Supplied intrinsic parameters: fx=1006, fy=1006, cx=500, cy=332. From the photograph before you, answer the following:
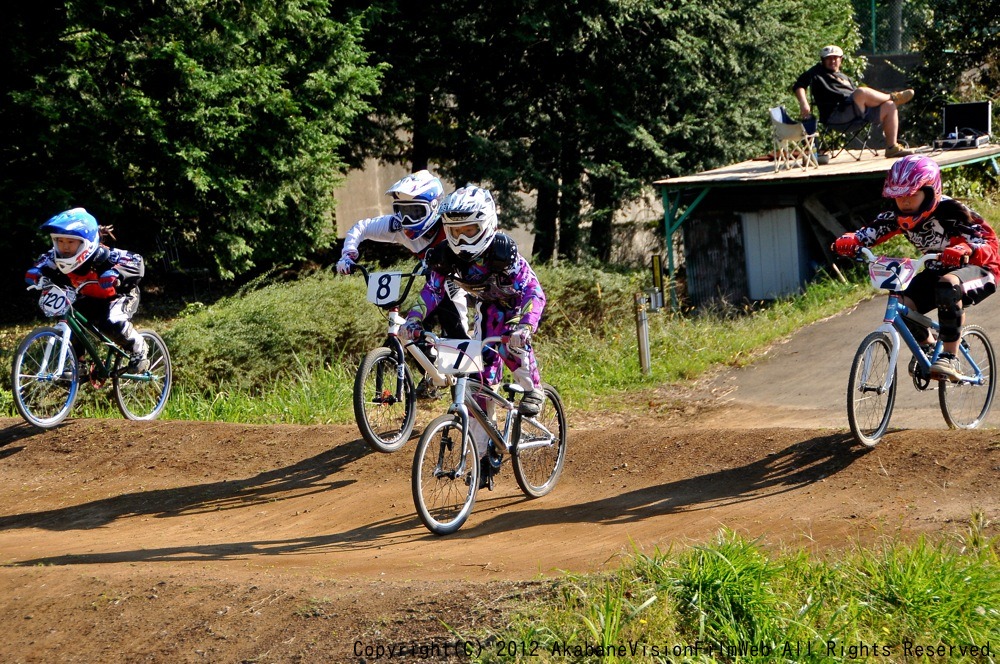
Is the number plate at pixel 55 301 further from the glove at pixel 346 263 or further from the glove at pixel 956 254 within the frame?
the glove at pixel 956 254

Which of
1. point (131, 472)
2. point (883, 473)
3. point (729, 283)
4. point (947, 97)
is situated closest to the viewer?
point (883, 473)

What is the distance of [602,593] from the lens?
14.9 ft

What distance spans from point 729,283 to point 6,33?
1182 centimetres

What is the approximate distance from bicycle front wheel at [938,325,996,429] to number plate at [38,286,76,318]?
742cm

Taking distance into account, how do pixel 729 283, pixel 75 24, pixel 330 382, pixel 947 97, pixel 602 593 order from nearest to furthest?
pixel 602 593 → pixel 330 382 → pixel 75 24 → pixel 729 283 → pixel 947 97

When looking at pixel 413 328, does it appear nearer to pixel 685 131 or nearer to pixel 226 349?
pixel 226 349

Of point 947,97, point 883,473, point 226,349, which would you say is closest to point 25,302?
point 226,349

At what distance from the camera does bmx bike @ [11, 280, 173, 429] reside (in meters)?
9.05

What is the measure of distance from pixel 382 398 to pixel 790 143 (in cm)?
1140

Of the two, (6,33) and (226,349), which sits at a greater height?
(6,33)

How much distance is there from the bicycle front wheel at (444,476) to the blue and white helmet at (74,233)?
461 centimetres

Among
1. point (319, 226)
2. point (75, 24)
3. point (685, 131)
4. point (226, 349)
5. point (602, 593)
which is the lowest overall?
point (602, 593)

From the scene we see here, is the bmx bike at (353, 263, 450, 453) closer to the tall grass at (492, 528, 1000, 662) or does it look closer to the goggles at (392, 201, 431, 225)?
the goggles at (392, 201, 431, 225)

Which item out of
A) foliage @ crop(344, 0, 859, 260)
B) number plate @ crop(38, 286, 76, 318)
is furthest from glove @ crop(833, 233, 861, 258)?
foliage @ crop(344, 0, 859, 260)
